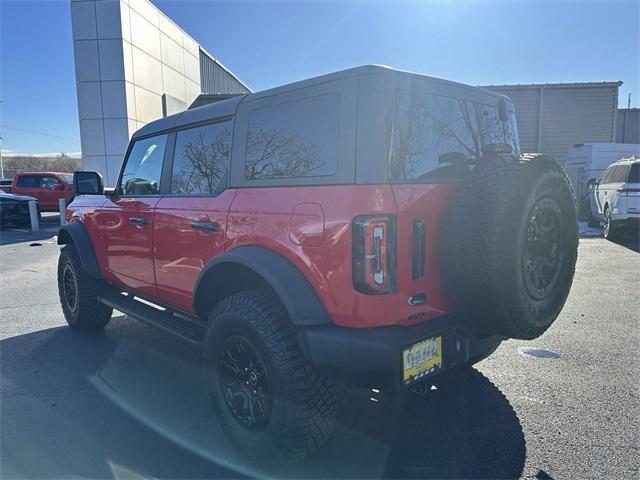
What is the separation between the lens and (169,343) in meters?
4.51

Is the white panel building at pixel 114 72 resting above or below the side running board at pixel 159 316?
above

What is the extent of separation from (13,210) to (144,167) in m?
14.0

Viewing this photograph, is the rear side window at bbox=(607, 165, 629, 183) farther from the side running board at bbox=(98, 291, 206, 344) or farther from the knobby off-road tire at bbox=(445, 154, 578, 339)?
the side running board at bbox=(98, 291, 206, 344)

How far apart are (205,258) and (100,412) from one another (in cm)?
131

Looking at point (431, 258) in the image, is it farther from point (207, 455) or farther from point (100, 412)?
point (100, 412)

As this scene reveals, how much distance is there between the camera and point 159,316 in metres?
3.63

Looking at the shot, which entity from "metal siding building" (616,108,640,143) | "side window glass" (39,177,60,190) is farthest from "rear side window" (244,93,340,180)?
"metal siding building" (616,108,640,143)

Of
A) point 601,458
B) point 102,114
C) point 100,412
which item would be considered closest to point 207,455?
point 100,412

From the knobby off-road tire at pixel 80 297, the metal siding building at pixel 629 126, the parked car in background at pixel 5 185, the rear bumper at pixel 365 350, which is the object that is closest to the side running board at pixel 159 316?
the knobby off-road tire at pixel 80 297

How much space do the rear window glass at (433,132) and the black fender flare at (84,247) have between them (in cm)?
345

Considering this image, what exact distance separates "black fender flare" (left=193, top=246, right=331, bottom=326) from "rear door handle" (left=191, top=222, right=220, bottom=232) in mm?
346

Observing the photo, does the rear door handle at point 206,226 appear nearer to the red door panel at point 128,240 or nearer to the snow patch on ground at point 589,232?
the red door panel at point 128,240

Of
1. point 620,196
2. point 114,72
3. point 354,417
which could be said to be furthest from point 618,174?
point 114,72

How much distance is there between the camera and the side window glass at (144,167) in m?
3.73
